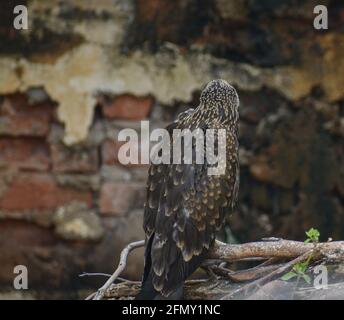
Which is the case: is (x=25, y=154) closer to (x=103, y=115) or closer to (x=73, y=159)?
(x=73, y=159)

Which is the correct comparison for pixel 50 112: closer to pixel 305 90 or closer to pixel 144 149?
pixel 144 149

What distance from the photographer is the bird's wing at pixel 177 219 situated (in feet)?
5.90

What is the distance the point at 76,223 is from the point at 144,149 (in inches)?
14.6

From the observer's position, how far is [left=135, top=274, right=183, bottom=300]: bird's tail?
1.77 m

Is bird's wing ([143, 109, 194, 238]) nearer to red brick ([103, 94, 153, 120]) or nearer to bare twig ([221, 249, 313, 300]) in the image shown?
bare twig ([221, 249, 313, 300])

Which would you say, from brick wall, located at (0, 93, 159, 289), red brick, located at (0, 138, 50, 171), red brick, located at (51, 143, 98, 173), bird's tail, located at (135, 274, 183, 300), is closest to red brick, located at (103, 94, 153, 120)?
brick wall, located at (0, 93, 159, 289)

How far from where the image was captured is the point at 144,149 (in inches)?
125

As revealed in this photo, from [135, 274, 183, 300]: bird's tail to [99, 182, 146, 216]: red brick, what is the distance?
1.36 m

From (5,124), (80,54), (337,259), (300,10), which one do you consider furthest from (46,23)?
(337,259)

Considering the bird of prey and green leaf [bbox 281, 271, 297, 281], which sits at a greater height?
the bird of prey

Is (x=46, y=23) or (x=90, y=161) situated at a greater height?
(x=46, y=23)

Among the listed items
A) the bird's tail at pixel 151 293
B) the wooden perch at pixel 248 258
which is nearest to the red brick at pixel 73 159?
the wooden perch at pixel 248 258

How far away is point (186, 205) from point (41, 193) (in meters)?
1.41

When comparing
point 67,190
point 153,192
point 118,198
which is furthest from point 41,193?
point 153,192
